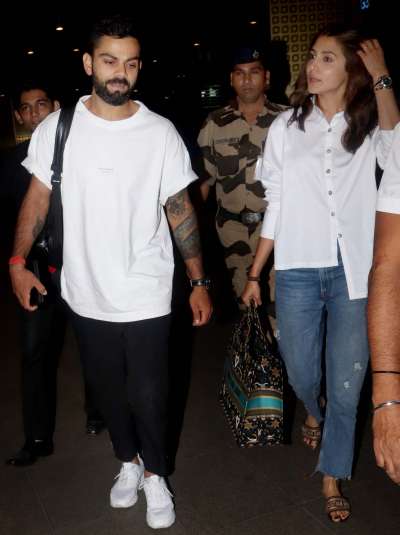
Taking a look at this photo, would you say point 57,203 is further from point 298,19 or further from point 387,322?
point 298,19

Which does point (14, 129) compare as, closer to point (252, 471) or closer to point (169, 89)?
point (169, 89)

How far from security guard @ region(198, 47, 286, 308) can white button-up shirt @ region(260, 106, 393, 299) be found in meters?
1.27

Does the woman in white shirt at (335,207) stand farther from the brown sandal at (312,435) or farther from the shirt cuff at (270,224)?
the brown sandal at (312,435)

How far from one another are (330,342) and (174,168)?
1002 mm

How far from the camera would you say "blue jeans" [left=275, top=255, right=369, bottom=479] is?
8.06 ft

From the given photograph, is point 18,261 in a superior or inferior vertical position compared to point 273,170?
inferior

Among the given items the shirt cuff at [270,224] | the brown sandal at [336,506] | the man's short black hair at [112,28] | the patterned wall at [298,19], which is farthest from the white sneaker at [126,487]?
the patterned wall at [298,19]

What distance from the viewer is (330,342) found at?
254cm

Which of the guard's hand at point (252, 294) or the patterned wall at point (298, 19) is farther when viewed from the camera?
the patterned wall at point (298, 19)

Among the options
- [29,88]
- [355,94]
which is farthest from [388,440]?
[29,88]

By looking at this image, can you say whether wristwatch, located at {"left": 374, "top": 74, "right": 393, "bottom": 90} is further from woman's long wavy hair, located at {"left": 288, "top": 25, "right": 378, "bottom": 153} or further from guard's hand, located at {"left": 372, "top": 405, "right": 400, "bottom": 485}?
guard's hand, located at {"left": 372, "top": 405, "right": 400, "bottom": 485}

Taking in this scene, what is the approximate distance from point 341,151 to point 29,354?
178 cm

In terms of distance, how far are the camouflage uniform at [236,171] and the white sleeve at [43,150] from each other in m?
1.66

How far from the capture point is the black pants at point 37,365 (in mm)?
2914
